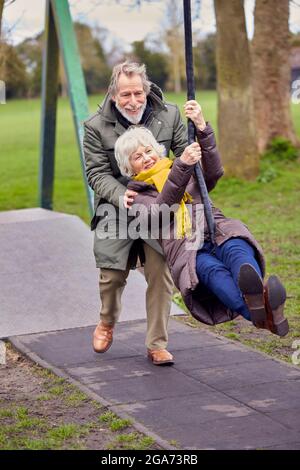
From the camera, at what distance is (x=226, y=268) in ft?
18.8

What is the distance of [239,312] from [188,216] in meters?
0.76

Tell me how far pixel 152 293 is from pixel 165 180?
3.45 ft

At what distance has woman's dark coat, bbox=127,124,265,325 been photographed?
228 inches

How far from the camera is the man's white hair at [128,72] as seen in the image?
6.25m

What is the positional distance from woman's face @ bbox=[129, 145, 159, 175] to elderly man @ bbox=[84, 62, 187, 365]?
0.59 feet

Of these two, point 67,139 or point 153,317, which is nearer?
point 153,317

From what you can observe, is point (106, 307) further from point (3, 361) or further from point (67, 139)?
point (67, 139)

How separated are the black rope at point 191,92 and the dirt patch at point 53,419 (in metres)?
1.21

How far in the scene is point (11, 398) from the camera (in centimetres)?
632

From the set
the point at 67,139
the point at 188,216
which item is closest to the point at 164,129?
the point at 188,216

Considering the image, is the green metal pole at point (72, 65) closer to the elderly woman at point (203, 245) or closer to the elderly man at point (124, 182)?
the elderly man at point (124, 182)

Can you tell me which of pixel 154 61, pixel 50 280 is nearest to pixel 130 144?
pixel 50 280

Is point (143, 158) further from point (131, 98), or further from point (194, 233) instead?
point (194, 233)

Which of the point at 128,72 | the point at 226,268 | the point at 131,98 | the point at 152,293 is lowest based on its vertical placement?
the point at 152,293
